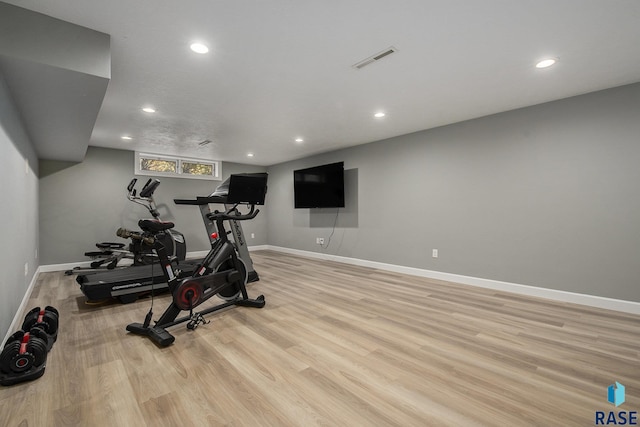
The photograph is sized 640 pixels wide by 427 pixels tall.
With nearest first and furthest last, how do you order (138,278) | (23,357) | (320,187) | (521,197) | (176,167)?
(23,357)
(138,278)
(521,197)
(320,187)
(176,167)

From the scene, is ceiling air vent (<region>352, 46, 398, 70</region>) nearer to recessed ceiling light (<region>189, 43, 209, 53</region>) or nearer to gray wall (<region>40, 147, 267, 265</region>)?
recessed ceiling light (<region>189, 43, 209, 53</region>)

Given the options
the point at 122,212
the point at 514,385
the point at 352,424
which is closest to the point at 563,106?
the point at 514,385

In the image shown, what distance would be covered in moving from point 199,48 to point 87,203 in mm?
4953

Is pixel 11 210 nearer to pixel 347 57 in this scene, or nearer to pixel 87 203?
pixel 347 57

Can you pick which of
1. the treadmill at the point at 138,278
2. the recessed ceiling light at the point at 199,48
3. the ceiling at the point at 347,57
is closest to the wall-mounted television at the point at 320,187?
the ceiling at the point at 347,57

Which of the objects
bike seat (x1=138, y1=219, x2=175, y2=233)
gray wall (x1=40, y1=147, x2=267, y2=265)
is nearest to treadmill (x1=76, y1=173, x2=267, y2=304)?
bike seat (x1=138, y1=219, x2=175, y2=233)

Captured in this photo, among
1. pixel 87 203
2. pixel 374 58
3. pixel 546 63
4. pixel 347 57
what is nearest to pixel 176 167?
pixel 87 203

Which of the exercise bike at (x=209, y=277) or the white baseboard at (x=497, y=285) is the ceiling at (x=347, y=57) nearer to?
the exercise bike at (x=209, y=277)

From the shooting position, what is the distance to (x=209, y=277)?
2660mm

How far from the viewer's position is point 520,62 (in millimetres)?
2455

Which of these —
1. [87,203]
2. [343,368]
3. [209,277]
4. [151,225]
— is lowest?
[343,368]

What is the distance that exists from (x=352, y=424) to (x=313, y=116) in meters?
3.52

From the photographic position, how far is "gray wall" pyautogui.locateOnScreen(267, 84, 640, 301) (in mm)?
2924

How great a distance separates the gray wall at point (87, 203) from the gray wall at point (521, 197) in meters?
4.94
